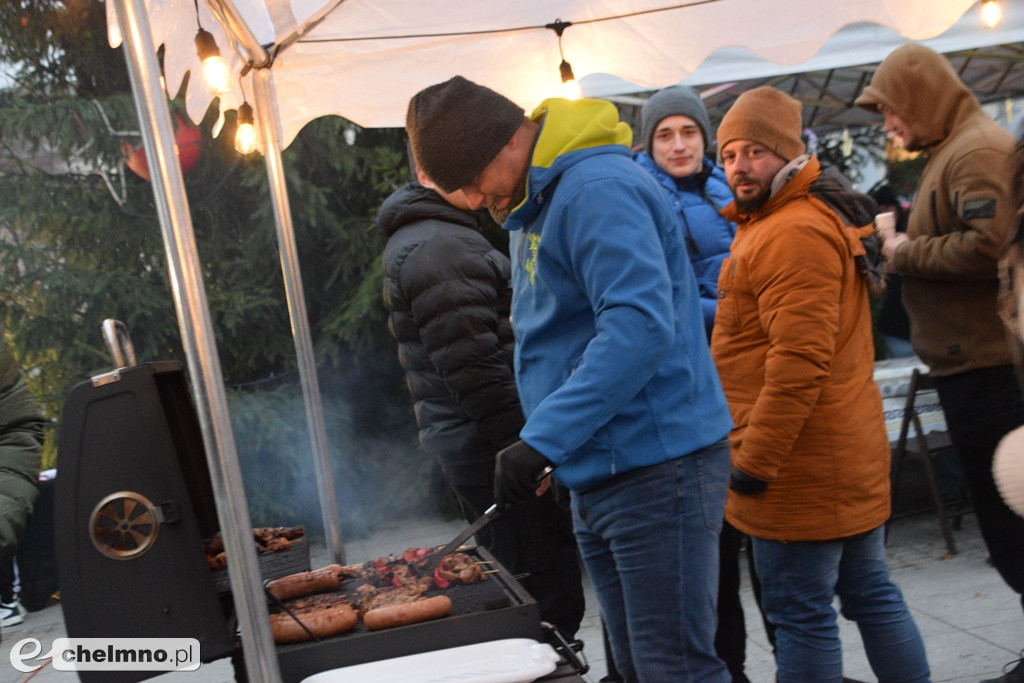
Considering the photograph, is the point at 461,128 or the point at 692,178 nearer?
the point at 461,128

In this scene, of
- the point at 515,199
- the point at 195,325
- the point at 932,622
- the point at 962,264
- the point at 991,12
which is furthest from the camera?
the point at 991,12

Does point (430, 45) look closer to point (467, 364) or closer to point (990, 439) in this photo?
point (467, 364)

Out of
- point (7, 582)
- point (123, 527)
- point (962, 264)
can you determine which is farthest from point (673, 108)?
point (7, 582)

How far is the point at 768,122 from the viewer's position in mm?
2590

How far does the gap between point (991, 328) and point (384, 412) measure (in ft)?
16.9

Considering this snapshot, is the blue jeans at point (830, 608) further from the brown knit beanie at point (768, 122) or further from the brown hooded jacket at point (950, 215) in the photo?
the brown knit beanie at point (768, 122)

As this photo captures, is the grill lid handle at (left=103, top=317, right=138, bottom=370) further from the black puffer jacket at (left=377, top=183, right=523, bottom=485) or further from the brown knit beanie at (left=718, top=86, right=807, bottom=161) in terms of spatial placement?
the brown knit beanie at (left=718, top=86, right=807, bottom=161)

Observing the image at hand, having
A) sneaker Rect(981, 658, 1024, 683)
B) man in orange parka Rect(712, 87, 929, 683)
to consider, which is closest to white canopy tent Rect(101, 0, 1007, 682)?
man in orange parka Rect(712, 87, 929, 683)

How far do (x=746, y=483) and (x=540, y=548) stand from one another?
91cm

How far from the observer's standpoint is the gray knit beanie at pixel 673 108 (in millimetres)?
3438

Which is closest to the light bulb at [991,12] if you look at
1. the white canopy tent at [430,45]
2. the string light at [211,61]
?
the white canopy tent at [430,45]

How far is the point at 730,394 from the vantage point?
2.67 metres

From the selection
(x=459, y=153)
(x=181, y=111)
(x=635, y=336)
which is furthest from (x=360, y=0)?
(x=181, y=111)

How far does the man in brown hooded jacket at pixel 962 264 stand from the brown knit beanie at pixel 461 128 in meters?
1.59
